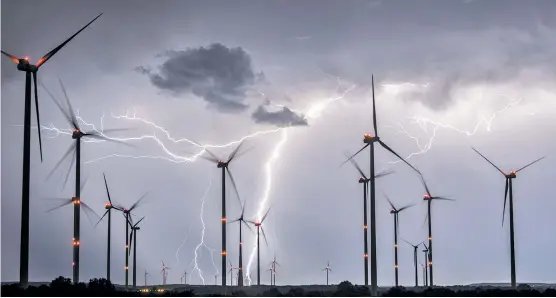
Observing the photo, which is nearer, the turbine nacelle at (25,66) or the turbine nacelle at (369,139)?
the turbine nacelle at (25,66)

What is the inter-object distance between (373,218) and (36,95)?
31657mm

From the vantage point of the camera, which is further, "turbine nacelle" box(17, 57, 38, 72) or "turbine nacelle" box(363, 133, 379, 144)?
"turbine nacelle" box(363, 133, 379, 144)

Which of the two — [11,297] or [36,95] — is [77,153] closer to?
[36,95]

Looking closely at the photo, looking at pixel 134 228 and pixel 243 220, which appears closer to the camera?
pixel 134 228

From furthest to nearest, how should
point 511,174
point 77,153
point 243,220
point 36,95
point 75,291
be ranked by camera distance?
1. point 243,220
2. point 511,174
3. point 77,153
4. point 75,291
5. point 36,95

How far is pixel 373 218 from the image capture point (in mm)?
75375

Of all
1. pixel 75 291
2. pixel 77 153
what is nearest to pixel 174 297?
pixel 75 291

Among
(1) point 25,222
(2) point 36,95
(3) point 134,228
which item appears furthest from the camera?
(3) point 134,228

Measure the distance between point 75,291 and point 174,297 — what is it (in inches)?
403

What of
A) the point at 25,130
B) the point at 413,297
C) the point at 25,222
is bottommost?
the point at 413,297

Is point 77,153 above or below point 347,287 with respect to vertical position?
above

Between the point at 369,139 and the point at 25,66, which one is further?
the point at 369,139

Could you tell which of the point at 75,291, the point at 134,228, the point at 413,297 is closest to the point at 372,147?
the point at 413,297

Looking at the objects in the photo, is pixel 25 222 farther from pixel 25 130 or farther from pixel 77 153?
pixel 77 153
